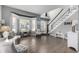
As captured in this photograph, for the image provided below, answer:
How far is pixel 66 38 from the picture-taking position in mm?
1748

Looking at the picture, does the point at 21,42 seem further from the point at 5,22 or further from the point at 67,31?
the point at 67,31

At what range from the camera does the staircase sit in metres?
1.73

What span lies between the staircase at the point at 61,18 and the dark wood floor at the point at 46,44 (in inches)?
7.5

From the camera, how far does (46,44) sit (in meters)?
1.78

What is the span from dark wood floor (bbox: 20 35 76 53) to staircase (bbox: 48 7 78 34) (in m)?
0.19

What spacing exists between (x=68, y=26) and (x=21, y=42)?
37.5 inches

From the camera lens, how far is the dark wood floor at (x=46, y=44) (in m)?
1.69

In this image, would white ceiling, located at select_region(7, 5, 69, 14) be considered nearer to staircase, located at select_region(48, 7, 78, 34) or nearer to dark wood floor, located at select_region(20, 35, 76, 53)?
staircase, located at select_region(48, 7, 78, 34)

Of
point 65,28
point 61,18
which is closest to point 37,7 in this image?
point 61,18

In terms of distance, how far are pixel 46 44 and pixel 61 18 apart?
0.60 metres

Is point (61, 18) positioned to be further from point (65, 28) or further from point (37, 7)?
point (37, 7)

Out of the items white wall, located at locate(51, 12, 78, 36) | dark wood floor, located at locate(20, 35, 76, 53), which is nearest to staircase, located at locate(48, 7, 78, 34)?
white wall, located at locate(51, 12, 78, 36)
